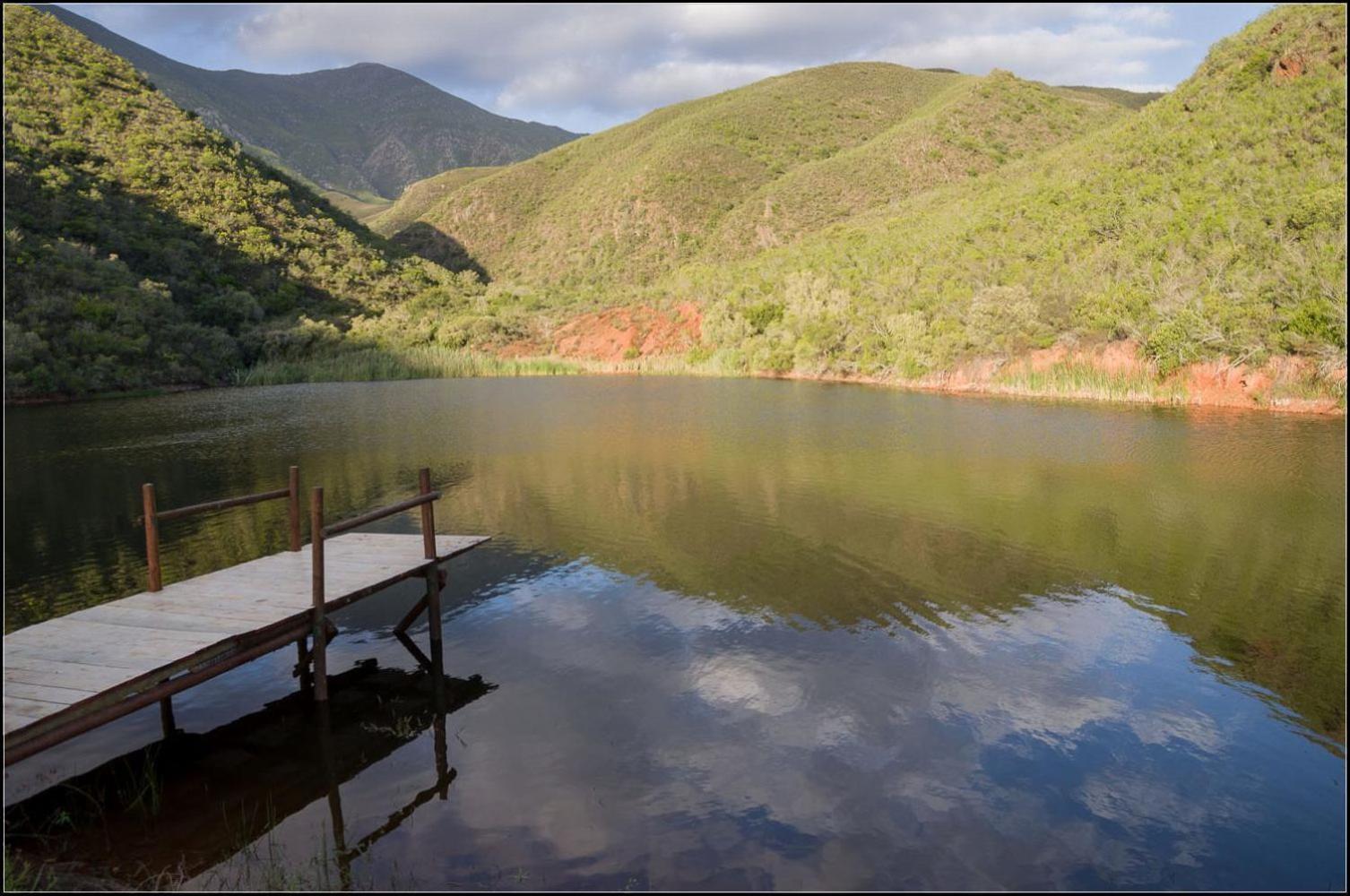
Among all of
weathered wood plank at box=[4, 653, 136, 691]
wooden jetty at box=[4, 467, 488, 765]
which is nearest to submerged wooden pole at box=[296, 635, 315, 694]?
wooden jetty at box=[4, 467, 488, 765]

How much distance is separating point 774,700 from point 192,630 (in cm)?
615

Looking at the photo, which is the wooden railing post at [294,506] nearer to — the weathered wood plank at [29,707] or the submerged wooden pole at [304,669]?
the submerged wooden pole at [304,669]

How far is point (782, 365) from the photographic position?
60.7 metres

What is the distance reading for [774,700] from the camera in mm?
9391

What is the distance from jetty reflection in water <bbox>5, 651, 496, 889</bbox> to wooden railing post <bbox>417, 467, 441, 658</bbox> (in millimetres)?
417

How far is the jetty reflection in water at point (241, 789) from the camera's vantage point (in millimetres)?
6594

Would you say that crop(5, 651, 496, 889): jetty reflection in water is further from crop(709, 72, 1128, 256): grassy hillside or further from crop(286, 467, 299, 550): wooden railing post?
crop(709, 72, 1128, 256): grassy hillside

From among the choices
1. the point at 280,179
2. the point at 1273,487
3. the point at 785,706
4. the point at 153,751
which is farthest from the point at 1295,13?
the point at 280,179

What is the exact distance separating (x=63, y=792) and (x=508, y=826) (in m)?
4.16

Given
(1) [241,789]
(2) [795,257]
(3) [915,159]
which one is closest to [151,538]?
(1) [241,789]

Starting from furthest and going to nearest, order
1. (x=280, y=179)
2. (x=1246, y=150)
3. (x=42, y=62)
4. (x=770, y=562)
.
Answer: (x=280, y=179)
(x=42, y=62)
(x=1246, y=150)
(x=770, y=562)

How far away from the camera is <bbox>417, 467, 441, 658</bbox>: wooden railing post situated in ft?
33.6

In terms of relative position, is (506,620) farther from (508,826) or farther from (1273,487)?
(1273,487)

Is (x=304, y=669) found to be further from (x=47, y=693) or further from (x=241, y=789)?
(x=47, y=693)
